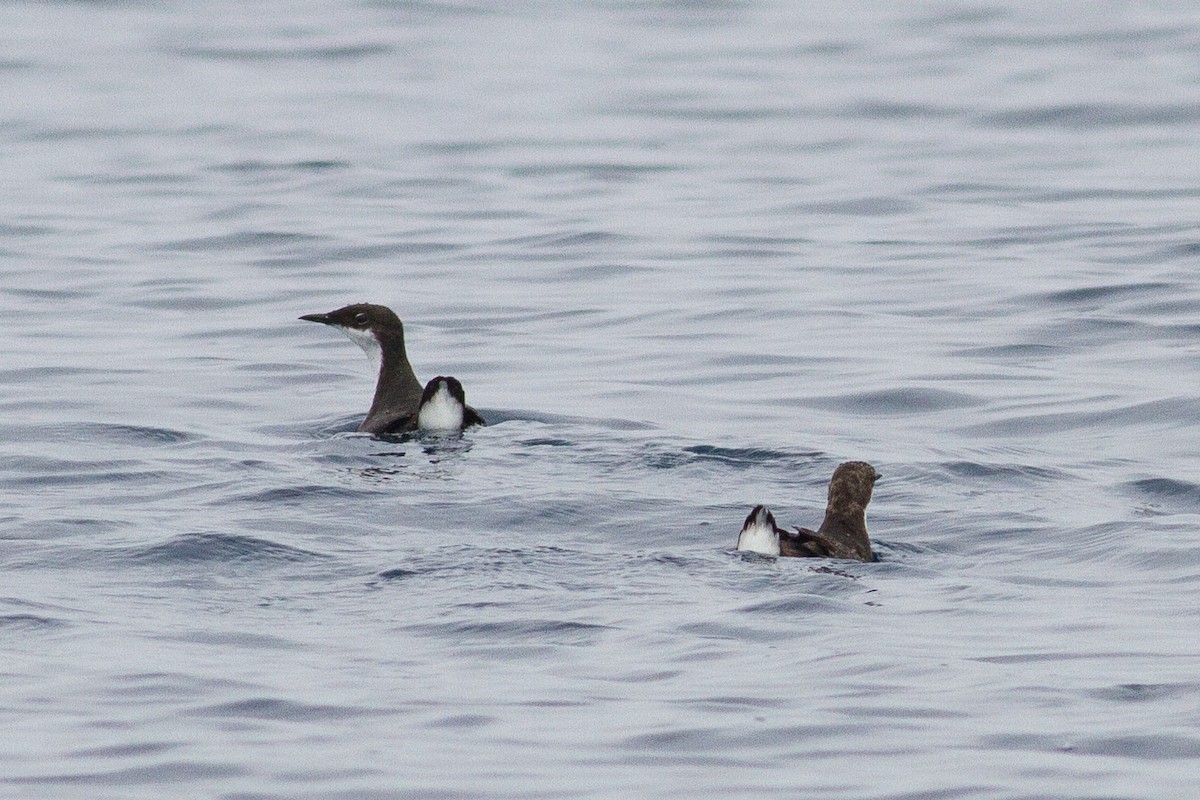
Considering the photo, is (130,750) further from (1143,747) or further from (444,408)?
(444,408)

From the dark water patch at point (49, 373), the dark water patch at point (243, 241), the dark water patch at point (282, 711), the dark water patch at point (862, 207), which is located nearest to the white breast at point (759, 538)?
the dark water patch at point (282, 711)

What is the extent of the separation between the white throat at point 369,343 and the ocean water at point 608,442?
0.56 metres

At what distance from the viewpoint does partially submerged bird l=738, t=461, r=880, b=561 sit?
969 cm

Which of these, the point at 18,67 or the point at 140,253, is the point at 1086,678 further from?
the point at 18,67

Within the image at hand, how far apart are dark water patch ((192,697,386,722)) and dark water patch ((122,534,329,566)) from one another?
7.42 feet

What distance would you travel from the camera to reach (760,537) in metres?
9.69

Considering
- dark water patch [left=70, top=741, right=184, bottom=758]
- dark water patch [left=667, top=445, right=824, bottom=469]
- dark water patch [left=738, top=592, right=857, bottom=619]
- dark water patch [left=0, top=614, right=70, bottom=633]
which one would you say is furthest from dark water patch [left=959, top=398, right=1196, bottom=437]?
dark water patch [left=70, top=741, right=184, bottom=758]

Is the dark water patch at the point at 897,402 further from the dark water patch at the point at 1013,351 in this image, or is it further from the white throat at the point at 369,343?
the white throat at the point at 369,343

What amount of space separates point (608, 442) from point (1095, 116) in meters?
18.3

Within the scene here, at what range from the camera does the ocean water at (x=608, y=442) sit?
754cm

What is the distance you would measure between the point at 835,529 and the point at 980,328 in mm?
7354

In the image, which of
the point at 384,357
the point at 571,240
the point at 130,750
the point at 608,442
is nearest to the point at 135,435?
the point at 384,357

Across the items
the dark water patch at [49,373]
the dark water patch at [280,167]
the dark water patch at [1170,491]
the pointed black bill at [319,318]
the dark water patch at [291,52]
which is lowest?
the dark water patch at [49,373]

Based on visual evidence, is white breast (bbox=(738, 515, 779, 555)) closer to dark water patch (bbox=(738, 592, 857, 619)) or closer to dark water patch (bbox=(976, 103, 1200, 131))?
dark water patch (bbox=(738, 592, 857, 619))
